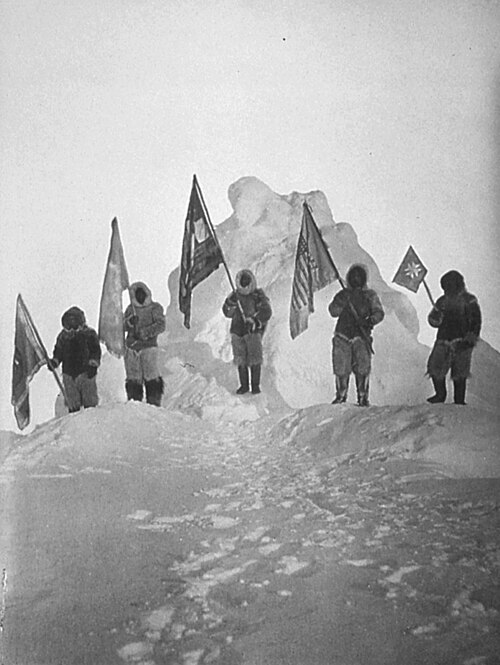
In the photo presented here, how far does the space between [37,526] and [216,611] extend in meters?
0.61

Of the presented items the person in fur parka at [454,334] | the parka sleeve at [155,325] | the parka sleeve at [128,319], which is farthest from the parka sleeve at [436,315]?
the parka sleeve at [128,319]

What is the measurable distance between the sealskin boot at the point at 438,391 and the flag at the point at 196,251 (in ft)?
2.64

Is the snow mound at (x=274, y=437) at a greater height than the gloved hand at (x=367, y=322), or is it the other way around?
the gloved hand at (x=367, y=322)

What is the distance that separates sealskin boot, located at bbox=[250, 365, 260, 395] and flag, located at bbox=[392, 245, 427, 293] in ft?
1.75

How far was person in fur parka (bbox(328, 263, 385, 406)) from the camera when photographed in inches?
104

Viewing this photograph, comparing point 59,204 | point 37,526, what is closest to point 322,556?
point 37,526

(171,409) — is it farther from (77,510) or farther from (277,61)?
(277,61)

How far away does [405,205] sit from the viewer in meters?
2.72

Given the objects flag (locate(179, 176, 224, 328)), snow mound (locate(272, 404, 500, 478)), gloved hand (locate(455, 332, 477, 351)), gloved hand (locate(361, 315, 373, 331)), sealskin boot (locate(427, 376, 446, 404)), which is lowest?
snow mound (locate(272, 404, 500, 478))

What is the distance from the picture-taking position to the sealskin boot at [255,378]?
2.63 m

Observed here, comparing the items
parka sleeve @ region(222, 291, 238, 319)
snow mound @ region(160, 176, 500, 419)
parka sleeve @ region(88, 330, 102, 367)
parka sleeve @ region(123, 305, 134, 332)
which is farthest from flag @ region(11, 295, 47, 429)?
parka sleeve @ region(222, 291, 238, 319)

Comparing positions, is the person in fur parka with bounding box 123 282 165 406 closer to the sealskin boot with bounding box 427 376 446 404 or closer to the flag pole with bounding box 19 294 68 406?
the flag pole with bounding box 19 294 68 406

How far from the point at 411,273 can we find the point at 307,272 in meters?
0.34

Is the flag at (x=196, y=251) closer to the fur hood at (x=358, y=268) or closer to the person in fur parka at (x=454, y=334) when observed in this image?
the fur hood at (x=358, y=268)
